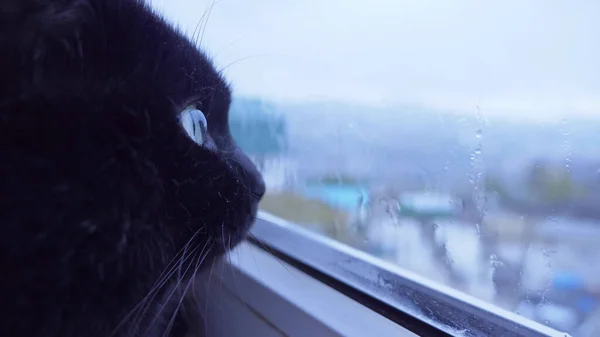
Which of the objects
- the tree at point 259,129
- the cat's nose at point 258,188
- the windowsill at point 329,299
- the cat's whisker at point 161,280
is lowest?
the windowsill at point 329,299

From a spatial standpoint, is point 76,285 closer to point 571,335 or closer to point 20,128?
point 20,128

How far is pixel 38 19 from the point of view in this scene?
1.24 feet

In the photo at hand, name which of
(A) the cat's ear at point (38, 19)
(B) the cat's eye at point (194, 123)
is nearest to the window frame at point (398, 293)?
(B) the cat's eye at point (194, 123)

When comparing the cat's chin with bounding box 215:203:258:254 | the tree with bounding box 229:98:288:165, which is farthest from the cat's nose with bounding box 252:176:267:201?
the tree with bounding box 229:98:288:165

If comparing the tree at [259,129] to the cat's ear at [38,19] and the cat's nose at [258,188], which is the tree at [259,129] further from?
the cat's ear at [38,19]

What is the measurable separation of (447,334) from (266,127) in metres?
0.54

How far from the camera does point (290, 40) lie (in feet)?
2.41

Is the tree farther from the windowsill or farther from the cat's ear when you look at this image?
the cat's ear

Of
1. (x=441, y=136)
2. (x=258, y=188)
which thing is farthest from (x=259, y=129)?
(x=441, y=136)

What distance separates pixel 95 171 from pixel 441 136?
373mm

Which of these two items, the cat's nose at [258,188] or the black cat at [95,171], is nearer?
the black cat at [95,171]

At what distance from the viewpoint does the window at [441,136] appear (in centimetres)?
41

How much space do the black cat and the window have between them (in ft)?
0.51

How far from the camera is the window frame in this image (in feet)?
1.42
